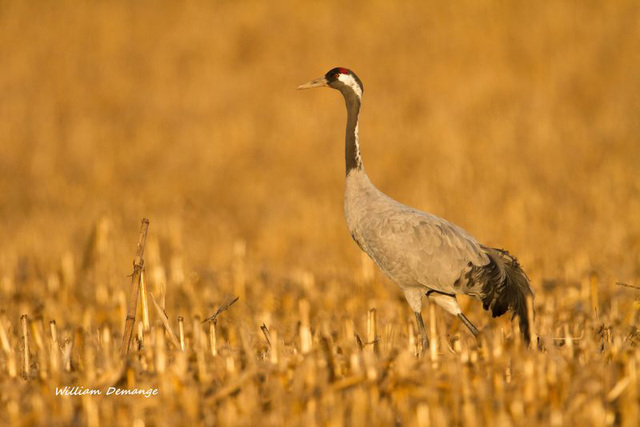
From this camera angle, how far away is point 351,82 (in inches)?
246

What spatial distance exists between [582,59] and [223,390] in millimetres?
13723

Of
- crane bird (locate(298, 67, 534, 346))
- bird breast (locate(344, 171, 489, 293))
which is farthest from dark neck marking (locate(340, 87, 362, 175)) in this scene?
bird breast (locate(344, 171, 489, 293))

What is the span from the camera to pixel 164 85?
55.7ft

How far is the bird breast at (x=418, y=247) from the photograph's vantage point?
18.5 ft

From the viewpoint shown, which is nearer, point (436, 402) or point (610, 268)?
point (436, 402)

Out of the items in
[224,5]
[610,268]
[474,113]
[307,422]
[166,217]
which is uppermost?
[224,5]

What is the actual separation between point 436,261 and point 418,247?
0.50 ft

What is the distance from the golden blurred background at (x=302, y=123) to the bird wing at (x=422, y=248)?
4.10m

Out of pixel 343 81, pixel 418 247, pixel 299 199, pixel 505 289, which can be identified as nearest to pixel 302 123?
pixel 299 199

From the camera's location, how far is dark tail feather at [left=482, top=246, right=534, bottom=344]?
5.50 m

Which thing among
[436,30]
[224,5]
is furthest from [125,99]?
[436,30]

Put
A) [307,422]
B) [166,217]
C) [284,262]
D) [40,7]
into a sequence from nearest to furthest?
[307,422] → [284,262] → [166,217] → [40,7]

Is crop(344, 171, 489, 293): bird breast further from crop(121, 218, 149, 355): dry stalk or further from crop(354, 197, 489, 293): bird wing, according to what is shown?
crop(121, 218, 149, 355): dry stalk

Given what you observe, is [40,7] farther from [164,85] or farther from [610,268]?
[610,268]
